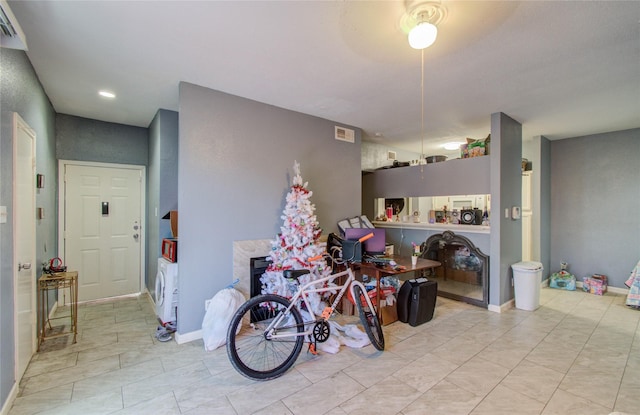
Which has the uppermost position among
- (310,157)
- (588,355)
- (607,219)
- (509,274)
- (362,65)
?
(362,65)

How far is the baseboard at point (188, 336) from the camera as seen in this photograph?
9.61 ft

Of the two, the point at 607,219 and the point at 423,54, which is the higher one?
the point at 423,54

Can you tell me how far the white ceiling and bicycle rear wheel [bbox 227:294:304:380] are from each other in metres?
2.10

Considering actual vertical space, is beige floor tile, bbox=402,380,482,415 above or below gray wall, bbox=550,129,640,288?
below

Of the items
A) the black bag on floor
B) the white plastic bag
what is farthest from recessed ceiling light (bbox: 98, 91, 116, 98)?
the black bag on floor

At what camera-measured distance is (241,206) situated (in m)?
3.34

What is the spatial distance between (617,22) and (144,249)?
5926mm

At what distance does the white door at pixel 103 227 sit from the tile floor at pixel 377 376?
1260 mm

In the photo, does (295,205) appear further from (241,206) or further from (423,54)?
(423,54)

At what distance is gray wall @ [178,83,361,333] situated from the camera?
297 centimetres

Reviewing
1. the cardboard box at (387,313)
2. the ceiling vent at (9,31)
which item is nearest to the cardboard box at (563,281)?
the cardboard box at (387,313)

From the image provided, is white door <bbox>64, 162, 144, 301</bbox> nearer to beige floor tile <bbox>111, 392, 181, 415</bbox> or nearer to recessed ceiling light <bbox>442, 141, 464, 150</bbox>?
beige floor tile <bbox>111, 392, 181, 415</bbox>

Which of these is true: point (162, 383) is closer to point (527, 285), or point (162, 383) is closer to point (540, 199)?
point (527, 285)

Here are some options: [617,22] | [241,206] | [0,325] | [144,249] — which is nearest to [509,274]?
[617,22]
